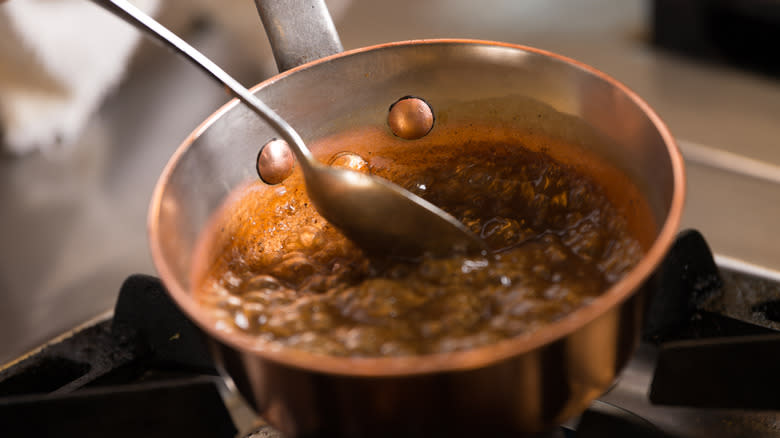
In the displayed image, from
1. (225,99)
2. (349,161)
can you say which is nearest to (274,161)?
(349,161)

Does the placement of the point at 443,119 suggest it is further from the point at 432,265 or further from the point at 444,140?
the point at 432,265

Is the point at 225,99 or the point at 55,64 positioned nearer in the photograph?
the point at 55,64

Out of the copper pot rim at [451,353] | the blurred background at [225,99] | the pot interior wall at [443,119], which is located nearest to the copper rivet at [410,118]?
the pot interior wall at [443,119]

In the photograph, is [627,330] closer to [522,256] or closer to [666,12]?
[522,256]

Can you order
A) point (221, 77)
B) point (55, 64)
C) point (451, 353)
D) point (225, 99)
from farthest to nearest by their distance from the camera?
point (225, 99) → point (55, 64) → point (221, 77) → point (451, 353)

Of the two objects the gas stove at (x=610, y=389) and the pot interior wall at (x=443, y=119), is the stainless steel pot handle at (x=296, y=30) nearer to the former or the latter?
the pot interior wall at (x=443, y=119)

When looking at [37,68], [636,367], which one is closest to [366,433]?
[636,367]

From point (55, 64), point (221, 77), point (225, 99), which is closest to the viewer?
point (221, 77)
